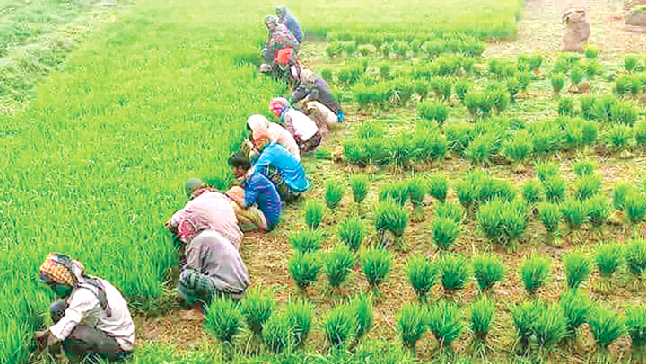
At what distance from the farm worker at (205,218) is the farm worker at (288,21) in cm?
Answer: 805

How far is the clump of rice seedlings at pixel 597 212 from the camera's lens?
5.48m

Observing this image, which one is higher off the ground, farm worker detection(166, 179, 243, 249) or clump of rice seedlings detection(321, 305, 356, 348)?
farm worker detection(166, 179, 243, 249)

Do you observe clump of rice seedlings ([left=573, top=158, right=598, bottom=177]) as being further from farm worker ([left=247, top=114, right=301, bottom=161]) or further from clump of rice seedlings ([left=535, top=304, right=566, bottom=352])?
clump of rice seedlings ([left=535, top=304, right=566, bottom=352])

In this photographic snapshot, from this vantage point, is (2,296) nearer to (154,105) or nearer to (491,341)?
(491,341)

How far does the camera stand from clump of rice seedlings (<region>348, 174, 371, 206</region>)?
6.20m

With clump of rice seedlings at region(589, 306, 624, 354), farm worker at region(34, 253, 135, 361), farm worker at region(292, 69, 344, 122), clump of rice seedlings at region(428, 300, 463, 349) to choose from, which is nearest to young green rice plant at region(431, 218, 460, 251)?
clump of rice seedlings at region(428, 300, 463, 349)

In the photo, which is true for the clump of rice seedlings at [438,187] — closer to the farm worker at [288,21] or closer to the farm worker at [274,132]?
the farm worker at [274,132]

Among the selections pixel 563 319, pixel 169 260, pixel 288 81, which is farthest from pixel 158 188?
pixel 288 81

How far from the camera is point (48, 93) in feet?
31.5

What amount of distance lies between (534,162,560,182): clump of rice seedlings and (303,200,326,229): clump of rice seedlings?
213 centimetres

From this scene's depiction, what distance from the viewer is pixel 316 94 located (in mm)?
8688

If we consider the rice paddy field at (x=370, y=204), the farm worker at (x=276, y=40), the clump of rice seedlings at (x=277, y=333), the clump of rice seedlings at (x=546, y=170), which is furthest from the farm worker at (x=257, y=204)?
the farm worker at (x=276, y=40)

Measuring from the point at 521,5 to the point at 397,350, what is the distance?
15.1 m

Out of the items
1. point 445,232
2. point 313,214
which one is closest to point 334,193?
point 313,214
